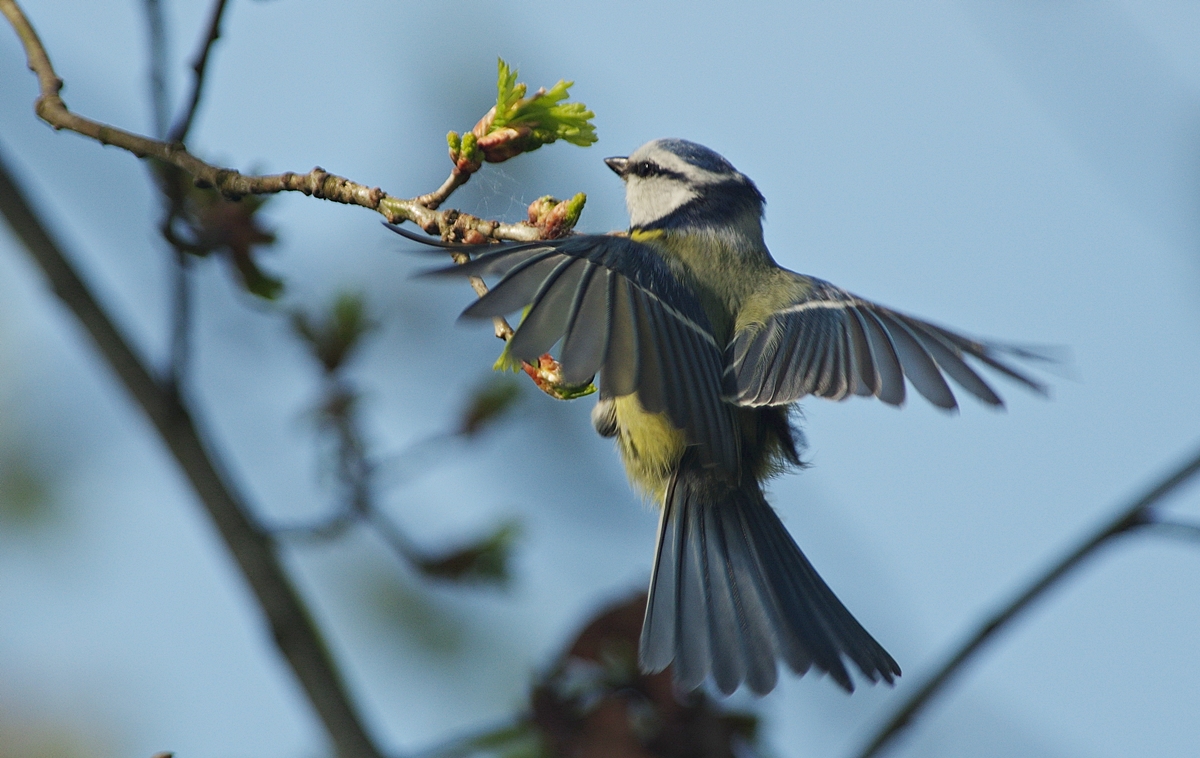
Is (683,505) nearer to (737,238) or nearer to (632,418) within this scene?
(632,418)

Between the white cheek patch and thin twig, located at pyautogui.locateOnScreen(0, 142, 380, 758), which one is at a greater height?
the white cheek patch

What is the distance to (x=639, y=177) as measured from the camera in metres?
2.91

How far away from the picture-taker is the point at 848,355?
2094 mm

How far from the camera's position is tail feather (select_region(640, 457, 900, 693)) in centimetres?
A: 208

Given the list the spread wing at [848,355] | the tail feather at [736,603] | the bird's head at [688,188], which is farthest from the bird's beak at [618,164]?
the tail feather at [736,603]

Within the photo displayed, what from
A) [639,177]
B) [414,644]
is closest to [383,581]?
[414,644]

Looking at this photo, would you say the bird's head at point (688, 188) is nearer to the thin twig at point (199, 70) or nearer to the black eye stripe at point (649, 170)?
the black eye stripe at point (649, 170)

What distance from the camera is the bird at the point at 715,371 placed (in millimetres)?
1632

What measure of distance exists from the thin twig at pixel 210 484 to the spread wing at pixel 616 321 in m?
0.84

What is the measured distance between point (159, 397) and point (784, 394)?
1209mm

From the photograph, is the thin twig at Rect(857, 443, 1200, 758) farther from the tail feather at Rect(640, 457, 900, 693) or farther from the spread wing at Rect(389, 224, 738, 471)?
the spread wing at Rect(389, 224, 738, 471)

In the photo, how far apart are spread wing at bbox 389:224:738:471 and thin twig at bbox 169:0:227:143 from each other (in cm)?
41

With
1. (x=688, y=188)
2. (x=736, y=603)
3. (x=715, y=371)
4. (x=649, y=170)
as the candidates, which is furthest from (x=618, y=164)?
(x=736, y=603)

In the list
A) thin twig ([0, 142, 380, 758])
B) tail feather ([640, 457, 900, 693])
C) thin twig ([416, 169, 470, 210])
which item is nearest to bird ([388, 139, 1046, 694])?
tail feather ([640, 457, 900, 693])
